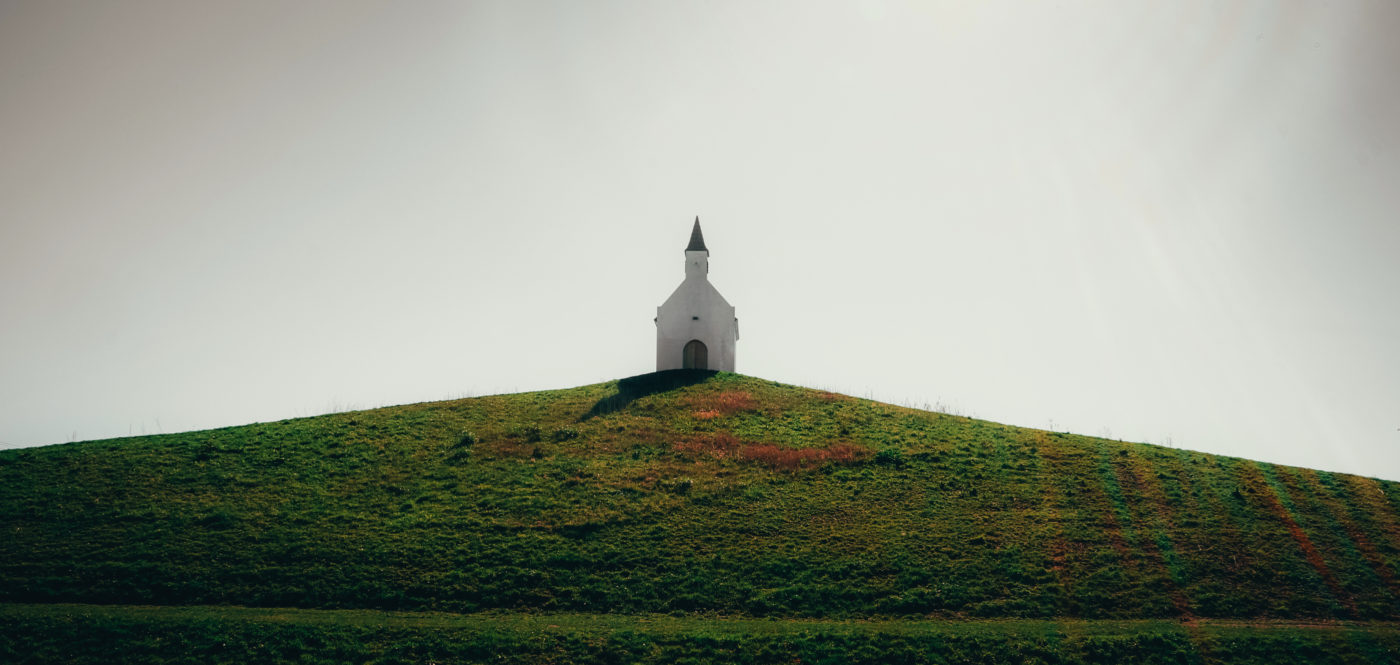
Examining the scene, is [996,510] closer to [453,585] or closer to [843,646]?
[843,646]

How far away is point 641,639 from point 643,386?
29.1m

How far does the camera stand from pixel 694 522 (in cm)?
3347

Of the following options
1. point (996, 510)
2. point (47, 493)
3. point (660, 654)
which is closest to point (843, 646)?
point (660, 654)

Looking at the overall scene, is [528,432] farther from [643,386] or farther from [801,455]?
[801,455]

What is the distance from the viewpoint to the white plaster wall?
56.9 metres

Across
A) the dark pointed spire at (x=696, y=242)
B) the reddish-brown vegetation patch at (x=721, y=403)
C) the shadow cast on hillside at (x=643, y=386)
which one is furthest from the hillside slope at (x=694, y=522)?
the dark pointed spire at (x=696, y=242)

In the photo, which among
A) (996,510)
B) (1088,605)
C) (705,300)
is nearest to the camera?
(1088,605)

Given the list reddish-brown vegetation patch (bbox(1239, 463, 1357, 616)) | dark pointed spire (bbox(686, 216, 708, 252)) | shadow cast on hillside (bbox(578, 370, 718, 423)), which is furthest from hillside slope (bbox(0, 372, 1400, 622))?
dark pointed spire (bbox(686, 216, 708, 252))

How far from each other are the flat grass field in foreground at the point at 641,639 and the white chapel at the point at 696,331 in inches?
1234

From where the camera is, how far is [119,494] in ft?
117

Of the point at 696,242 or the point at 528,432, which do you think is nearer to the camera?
the point at 528,432

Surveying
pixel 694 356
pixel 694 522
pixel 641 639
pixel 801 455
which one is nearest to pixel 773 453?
pixel 801 455

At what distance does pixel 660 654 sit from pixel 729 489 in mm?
13101

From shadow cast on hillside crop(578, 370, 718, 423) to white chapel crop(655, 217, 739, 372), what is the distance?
38.8 inches
